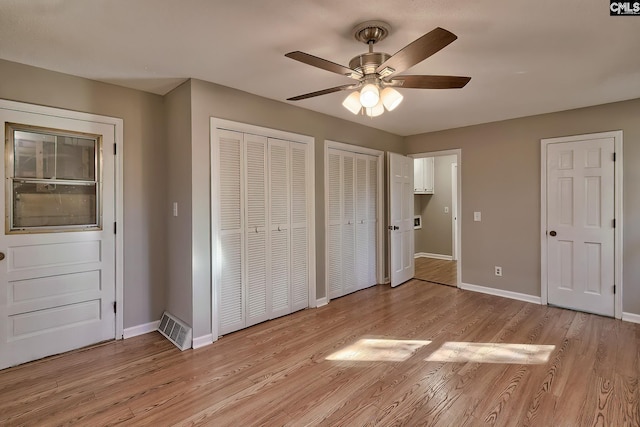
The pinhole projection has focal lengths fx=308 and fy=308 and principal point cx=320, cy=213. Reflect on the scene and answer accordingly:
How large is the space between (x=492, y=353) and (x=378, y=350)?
3.11ft

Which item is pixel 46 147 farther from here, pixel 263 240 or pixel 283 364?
pixel 283 364

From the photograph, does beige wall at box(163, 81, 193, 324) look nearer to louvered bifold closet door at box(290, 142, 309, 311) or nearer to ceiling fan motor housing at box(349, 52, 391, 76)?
louvered bifold closet door at box(290, 142, 309, 311)

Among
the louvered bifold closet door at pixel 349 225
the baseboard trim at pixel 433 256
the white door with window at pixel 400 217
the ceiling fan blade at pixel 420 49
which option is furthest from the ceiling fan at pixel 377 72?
the baseboard trim at pixel 433 256

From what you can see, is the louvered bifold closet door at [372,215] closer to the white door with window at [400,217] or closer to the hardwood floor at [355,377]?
the white door with window at [400,217]

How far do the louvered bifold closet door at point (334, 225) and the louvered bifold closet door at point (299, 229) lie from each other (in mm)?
381

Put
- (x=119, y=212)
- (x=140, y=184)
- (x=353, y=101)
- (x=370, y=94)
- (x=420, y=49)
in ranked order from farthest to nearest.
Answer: (x=140, y=184) < (x=119, y=212) < (x=353, y=101) < (x=370, y=94) < (x=420, y=49)

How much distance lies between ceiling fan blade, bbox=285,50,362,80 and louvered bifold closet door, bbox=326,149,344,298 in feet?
6.33

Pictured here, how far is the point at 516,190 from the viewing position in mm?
3996

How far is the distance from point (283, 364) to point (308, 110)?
269cm

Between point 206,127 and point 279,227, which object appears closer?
point 206,127

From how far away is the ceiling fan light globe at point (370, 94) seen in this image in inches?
73.4

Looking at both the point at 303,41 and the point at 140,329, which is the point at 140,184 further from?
the point at 303,41

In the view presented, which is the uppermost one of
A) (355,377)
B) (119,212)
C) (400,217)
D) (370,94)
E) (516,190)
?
(370,94)

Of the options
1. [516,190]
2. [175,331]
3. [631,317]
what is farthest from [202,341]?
[631,317]
